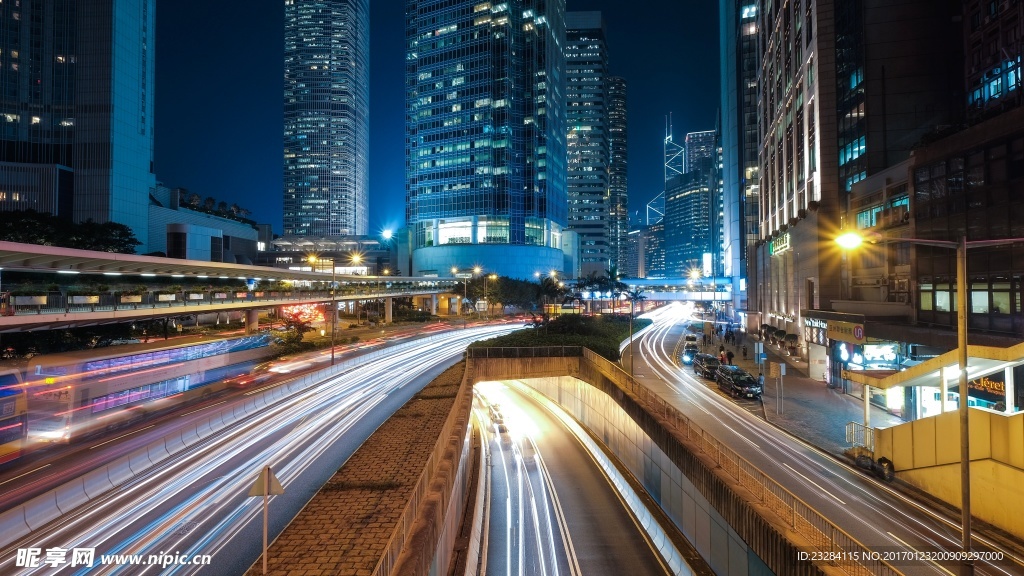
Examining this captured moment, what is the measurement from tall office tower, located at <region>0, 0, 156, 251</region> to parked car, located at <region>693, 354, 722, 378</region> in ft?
329

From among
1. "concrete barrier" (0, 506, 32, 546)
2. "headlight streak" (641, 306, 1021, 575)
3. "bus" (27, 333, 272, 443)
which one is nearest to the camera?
"concrete barrier" (0, 506, 32, 546)

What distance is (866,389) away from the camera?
19672mm

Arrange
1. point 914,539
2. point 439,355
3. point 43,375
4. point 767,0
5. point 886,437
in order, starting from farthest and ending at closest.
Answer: point 767,0 → point 439,355 → point 43,375 → point 886,437 → point 914,539

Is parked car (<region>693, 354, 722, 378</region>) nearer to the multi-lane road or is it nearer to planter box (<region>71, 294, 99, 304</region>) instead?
the multi-lane road

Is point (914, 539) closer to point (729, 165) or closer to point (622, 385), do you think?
point (622, 385)

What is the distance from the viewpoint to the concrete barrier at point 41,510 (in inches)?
461

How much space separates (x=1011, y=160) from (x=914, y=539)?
17.7 metres

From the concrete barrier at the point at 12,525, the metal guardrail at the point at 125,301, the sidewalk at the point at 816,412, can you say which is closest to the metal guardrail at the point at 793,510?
the sidewalk at the point at 816,412

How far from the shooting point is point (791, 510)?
32.1 ft

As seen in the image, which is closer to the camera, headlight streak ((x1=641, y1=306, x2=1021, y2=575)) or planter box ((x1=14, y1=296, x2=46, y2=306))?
headlight streak ((x1=641, y1=306, x2=1021, y2=575))

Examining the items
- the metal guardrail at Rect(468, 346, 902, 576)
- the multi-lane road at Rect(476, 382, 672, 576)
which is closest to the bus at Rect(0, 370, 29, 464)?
the multi-lane road at Rect(476, 382, 672, 576)

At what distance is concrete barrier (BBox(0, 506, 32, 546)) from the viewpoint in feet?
35.8

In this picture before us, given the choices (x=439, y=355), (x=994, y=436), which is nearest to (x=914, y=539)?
(x=994, y=436)

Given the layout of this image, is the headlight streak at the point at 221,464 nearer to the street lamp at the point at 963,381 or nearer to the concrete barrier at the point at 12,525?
the concrete barrier at the point at 12,525
